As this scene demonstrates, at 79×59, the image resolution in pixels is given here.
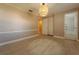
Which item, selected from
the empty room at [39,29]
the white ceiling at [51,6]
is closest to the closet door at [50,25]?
the empty room at [39,29]

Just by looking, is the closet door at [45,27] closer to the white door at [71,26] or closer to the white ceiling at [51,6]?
the white ceiling at [51,6]

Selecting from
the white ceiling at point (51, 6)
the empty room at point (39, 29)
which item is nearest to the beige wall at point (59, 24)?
the empty room at point (39, 29)

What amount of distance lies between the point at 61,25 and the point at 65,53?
0.51 metres

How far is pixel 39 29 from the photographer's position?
2.05m

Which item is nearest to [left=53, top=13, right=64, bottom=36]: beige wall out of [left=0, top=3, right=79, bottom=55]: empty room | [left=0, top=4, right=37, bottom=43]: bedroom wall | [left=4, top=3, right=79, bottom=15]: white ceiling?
[left=0, top=3, right=79, bottom=55]: empty room

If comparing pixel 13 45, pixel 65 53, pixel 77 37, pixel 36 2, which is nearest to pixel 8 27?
pixel 13 45

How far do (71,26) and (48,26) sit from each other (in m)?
0.42

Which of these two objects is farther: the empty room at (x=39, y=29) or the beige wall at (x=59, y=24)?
the beige wall at (x=59, y=24)

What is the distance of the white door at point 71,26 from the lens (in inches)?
75.9

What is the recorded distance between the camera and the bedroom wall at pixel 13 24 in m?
1.87

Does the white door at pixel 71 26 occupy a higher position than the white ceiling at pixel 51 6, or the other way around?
the white ceiling at pixel 51 6

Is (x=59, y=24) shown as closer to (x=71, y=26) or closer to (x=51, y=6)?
(x=71, y=26)

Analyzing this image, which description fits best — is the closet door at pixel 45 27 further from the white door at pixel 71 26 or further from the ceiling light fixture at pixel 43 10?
the white door at pixel 71 26

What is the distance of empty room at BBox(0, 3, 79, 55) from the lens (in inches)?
73.8
